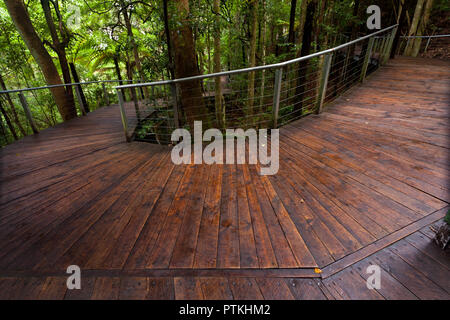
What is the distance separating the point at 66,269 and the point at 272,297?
4.35 feet

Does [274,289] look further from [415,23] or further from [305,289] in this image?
[415,23]

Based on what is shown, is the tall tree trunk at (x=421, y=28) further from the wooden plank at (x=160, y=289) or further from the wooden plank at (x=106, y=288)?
the wooden plank at (x=106, y=288)

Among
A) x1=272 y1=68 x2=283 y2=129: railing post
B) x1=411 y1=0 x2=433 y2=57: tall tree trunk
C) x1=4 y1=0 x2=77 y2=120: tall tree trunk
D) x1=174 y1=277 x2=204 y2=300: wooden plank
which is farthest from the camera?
x1=411 y1=0 x2=433 y2=57: tall tree trunk

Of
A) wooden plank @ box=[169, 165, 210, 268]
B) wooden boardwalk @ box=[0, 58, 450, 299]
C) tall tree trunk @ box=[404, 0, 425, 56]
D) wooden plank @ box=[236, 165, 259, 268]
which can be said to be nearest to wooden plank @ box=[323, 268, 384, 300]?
wooden boardwalk @ box=[0, 58, 450, 299]

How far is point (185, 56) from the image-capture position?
3.54m

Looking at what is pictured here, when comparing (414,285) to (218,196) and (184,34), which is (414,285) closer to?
(218,196)

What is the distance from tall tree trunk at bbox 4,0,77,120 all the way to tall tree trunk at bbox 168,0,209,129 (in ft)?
15.8

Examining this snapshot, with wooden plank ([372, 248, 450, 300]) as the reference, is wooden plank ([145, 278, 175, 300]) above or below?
below

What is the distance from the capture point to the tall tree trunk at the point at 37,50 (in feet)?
16.6

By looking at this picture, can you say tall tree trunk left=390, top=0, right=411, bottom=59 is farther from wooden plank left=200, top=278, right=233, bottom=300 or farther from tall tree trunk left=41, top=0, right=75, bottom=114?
tall tree trunk left=41, top=0, right=75, bottom=114

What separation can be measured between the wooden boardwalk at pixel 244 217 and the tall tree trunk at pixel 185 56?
1.28 meters

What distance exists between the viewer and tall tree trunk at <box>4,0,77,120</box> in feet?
16.6

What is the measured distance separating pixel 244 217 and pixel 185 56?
10.2ft

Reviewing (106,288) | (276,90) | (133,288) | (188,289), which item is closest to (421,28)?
(276,90)
